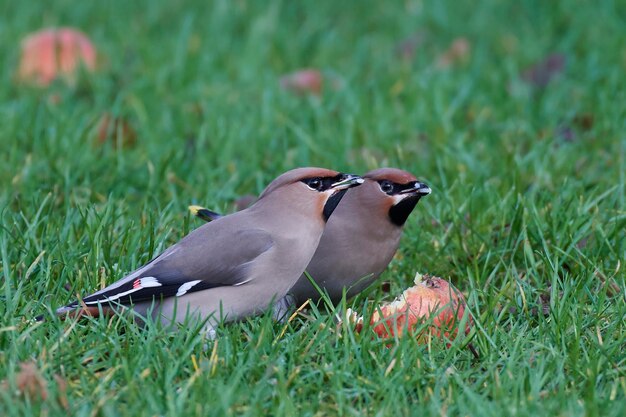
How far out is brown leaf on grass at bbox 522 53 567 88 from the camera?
24.7ft

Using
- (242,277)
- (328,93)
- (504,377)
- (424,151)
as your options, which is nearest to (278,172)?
(424,151)

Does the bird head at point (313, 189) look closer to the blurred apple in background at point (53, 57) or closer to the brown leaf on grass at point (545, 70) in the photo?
the blurred apple in background at point (53, 57)

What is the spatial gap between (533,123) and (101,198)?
109 inches

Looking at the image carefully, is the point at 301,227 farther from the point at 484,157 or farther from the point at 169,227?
the point at 484,157

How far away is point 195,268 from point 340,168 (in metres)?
2.03

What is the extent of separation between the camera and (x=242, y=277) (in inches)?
161

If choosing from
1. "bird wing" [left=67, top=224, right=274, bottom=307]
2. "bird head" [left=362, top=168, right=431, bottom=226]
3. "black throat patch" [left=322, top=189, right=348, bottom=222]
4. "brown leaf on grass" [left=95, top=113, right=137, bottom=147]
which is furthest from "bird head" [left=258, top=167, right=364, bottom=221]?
"brown leaf on grass" [left=95, top=113, right=137, bottom=147]

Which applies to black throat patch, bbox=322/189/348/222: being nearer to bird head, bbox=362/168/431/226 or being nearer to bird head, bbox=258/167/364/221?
bird head, bbox=258/167/364/221

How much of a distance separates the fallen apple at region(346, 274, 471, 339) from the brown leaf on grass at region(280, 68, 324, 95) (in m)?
3.22

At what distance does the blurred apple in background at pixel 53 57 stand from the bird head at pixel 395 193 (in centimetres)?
335

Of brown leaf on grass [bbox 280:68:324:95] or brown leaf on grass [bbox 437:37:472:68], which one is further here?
brown leaf on grass [bbox 437:37:472:68]

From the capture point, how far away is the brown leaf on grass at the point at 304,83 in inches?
287

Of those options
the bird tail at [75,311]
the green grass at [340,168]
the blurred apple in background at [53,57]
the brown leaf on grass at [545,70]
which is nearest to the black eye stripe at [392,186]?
the green grass at [340,168]

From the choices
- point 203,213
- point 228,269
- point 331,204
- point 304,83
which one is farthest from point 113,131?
point 228,269
